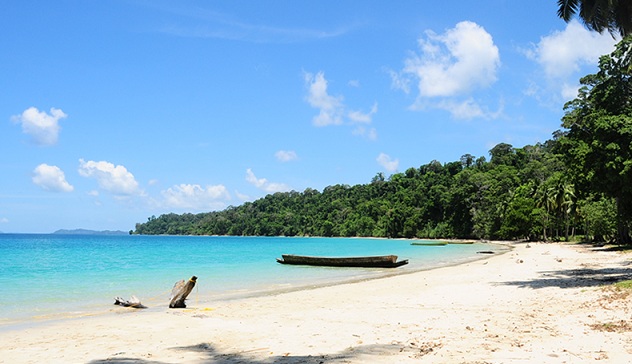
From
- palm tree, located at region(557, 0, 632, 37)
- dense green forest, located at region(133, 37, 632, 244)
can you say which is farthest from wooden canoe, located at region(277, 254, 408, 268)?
palm tree, located at region(557, 0, 632, 37)

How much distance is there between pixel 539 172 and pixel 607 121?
2938 inches

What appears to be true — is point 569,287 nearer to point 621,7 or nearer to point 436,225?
point 621,7

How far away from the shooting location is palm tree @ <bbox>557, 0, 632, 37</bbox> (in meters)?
16.0

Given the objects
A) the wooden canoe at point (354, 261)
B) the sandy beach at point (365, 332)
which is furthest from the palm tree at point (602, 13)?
the wooden canoe at point (354, 261)

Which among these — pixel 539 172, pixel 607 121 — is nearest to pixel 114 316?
pixel 607 121

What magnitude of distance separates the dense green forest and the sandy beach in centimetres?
1419

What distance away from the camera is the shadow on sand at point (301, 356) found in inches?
277

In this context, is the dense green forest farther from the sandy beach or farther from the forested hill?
the sandy beach

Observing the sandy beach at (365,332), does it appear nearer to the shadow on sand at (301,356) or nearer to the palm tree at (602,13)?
the shadow on sand at (301,356)

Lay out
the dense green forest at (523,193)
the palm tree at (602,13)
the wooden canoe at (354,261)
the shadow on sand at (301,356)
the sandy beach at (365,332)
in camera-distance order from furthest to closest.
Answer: the wooden canoe at (354,261) → the dense green forest at (523,193) → the palm tree at (602,13) → the sandy beach at (365,332) → the shadow on sand at (301,356)

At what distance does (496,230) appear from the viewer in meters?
94.1

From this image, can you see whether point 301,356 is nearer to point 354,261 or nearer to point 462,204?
point 354,261

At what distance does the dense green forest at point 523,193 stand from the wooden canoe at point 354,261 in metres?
14.3

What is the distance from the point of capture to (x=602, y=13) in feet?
54.4
